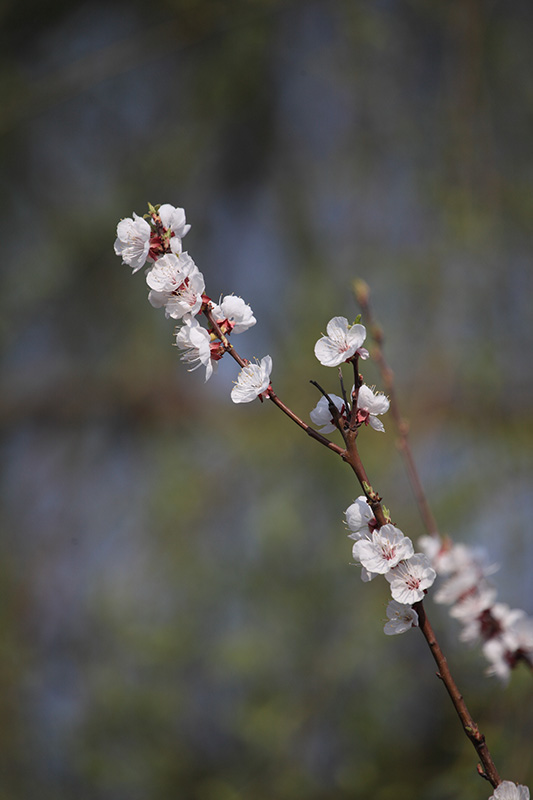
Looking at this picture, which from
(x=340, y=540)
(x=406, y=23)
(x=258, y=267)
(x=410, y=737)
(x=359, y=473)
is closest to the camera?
(x=359, y=473)

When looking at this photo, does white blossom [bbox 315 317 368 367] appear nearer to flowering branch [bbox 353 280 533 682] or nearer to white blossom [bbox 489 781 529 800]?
flowering branch [bbox 353 280 533 682]

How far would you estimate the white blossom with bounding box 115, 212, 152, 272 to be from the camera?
0.55 m

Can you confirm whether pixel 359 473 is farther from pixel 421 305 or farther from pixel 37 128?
pixel 37 128

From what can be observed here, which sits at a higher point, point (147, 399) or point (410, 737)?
point (147, 399)

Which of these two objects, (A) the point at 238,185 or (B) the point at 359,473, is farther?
(A) the point at 238,185

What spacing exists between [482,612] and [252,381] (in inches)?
19.8

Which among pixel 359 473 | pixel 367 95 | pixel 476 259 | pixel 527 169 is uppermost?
pixel 367 95

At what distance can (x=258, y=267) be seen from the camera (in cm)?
246

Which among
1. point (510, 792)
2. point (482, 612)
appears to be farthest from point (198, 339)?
point (482, 612)

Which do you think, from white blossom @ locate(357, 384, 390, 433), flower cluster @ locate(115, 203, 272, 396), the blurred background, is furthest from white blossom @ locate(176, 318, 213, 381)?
the blurred background

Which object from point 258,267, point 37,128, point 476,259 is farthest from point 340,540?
point 37,128

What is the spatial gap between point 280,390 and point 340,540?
1.85 feet

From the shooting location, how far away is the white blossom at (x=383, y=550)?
18.6 inches

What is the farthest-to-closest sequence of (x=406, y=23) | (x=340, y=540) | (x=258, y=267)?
(x=258, y=267) < (x=406, y=23) < (x=340, y=540)
